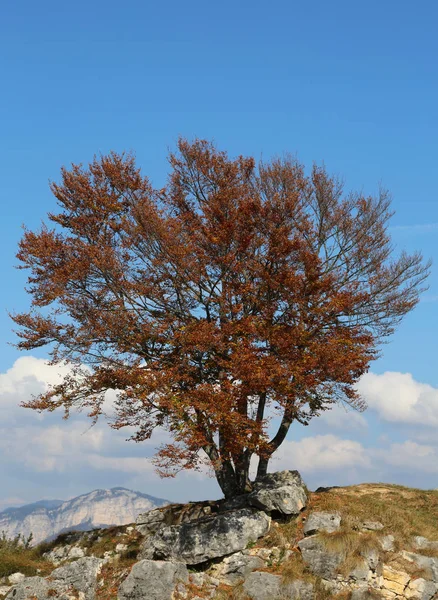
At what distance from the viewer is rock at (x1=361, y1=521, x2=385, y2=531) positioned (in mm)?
25750

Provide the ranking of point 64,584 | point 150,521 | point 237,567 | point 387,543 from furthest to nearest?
point 150,521
point 387,543
point 237,567
point 64,584

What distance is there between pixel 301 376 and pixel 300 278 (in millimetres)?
4860

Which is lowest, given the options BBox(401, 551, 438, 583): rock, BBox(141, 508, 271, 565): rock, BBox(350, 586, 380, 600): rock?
BBox(350, 586, 380, 600): rock

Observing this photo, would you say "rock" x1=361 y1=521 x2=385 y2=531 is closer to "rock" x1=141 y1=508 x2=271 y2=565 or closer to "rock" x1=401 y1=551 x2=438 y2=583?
"rock" x1=401 y1=551 x2=438 y2=583

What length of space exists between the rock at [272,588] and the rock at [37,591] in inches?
284

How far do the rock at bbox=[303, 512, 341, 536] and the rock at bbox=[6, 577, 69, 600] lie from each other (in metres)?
10.2

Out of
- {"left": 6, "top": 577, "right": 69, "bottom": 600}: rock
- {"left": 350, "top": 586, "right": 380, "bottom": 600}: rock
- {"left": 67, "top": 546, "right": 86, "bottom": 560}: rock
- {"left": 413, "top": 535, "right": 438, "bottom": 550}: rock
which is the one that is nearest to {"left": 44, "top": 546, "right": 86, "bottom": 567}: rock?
{"left": 67, "top": 546, "right": 86, "bottom": 560}: rock

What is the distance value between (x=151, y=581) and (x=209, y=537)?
3.78m

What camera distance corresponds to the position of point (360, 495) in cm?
3103

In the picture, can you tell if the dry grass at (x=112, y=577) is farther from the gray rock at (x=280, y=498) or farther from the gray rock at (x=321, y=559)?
the gray rock at (x=321, y=559)

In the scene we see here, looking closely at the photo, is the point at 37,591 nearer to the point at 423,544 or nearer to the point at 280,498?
the point at 280,498

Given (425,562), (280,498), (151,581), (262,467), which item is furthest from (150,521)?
(425,562)

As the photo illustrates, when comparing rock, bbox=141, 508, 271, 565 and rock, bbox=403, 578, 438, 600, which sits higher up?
rock, bbox=141, 508, 271, 565

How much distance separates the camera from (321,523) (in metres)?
25.4
